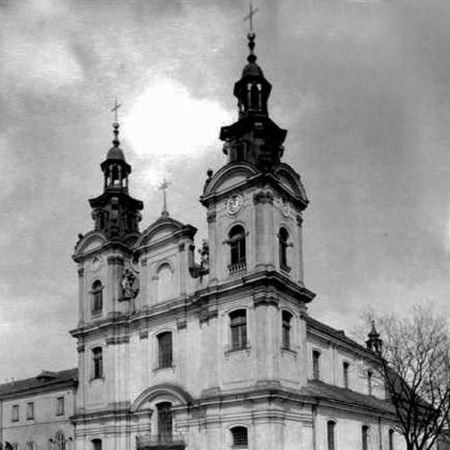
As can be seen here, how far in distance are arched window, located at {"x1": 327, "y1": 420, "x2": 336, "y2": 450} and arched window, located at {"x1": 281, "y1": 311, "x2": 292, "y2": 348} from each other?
5391 mm

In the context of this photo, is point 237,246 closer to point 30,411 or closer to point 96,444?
point 96,444

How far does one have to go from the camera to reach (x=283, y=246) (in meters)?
33.2

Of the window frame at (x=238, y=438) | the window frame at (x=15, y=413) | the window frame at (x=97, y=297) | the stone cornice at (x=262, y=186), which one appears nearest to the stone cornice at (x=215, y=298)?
the window frame at (x=97, y=297)

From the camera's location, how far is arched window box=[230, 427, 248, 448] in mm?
30078

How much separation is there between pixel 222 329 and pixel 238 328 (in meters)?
0.85

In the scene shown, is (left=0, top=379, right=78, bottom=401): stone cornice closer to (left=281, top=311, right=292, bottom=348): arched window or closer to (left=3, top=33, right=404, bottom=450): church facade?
(left=3, top=33, right=404, bottom=450): church facade

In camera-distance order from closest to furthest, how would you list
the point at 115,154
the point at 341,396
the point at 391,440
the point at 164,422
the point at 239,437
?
the point at 239,437, the point at 164,422, the point at 341,396, the point at 391,440, the point at 115,154

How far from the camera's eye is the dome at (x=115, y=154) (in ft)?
142

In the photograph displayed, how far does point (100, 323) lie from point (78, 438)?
6758mm

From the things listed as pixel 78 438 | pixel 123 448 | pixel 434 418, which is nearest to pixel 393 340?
pixel 434 418

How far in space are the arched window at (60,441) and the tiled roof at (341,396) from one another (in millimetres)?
16926

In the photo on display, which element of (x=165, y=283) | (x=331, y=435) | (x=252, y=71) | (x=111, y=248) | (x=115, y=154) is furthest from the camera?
(x=115, y=154)

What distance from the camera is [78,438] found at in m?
38.4

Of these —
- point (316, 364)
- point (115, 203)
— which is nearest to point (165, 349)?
point (316, 364)
